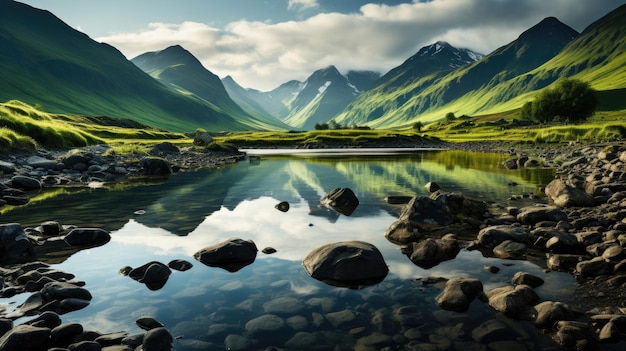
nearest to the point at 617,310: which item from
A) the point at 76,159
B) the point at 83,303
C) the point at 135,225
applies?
the point at 83,303

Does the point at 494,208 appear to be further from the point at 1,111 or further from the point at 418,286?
the point at 1,111

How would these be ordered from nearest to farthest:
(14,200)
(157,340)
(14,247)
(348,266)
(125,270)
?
(157,340) → (348,266) → (125,270) → (14,247) → (14,200)

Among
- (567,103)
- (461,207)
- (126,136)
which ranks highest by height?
(567,103)

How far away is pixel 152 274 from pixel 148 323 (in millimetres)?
3424

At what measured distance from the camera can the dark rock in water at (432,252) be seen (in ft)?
48.9

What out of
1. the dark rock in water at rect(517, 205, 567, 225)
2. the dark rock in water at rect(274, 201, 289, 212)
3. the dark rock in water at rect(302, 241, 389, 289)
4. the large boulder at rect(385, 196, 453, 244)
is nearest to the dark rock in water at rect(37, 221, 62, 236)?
the dark rock in water at rect(274, 201, 289, 212)

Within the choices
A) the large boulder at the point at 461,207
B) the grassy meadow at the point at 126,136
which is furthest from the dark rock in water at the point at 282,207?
the grassy meadow at the point at 126,136

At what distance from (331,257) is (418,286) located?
10.1 feet

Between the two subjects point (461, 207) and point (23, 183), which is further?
point (23, 183)

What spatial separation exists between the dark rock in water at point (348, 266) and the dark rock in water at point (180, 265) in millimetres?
4261

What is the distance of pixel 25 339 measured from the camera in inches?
326

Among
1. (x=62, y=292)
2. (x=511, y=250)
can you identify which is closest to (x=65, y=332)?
(x=62, y=292)

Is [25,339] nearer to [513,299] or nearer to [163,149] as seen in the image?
[513,299]

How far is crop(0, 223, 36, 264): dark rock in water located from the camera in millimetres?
14609
